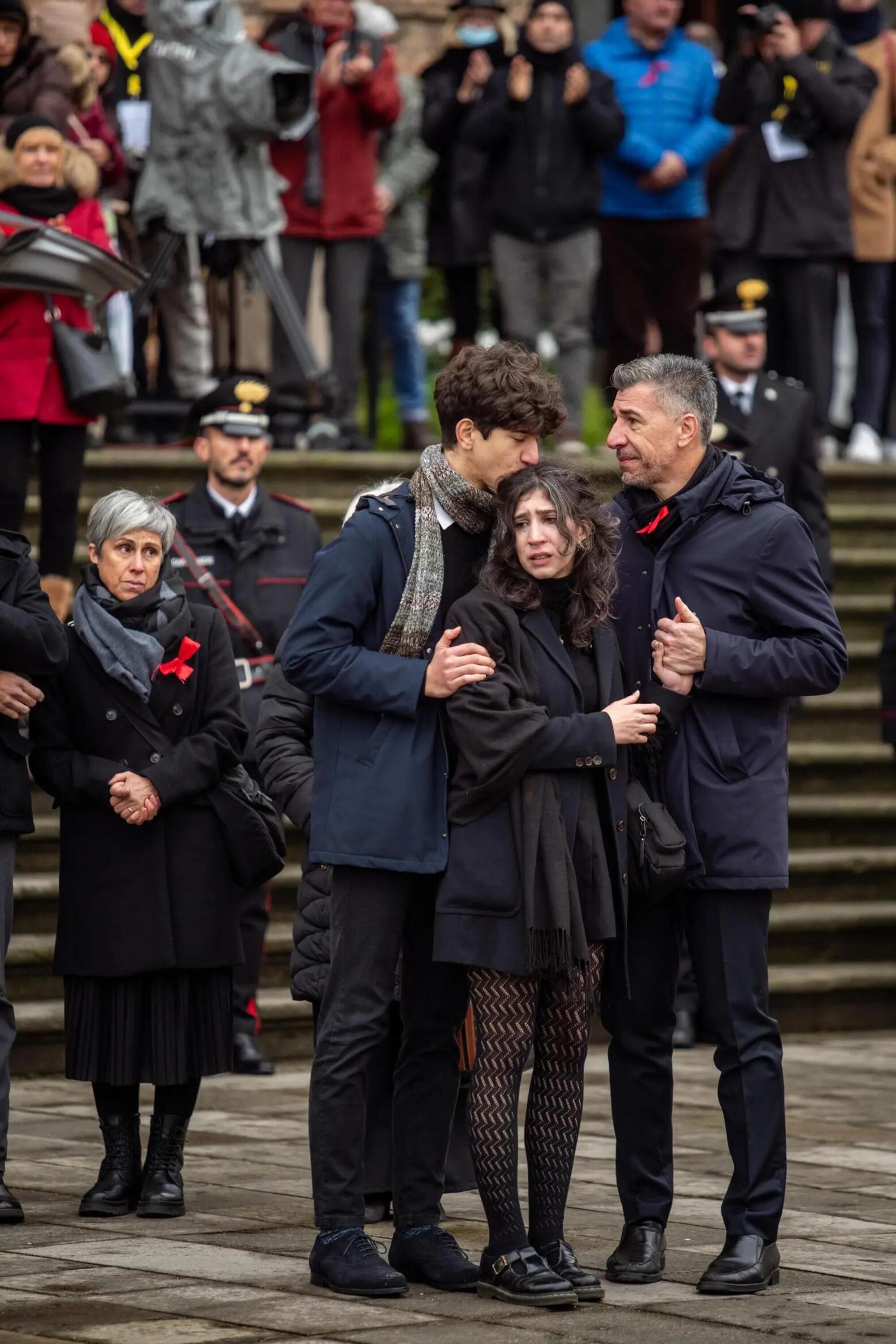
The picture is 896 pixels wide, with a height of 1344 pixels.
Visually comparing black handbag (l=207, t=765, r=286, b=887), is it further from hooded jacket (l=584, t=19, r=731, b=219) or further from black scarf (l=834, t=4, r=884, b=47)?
black scarf (l=834, t=4, r=884, b=47)

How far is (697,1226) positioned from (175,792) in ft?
5.67

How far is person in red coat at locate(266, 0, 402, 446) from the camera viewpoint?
1209 centimetres

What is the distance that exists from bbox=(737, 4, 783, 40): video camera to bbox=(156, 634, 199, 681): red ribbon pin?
19.6 ft

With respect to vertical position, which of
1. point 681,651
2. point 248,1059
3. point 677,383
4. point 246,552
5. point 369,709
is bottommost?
point 248,1059

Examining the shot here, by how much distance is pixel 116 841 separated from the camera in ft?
22.5

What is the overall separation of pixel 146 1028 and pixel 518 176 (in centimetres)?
634

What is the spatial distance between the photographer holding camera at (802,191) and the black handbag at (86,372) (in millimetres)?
3545

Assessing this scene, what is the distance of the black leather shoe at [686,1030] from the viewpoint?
9672 millimetres

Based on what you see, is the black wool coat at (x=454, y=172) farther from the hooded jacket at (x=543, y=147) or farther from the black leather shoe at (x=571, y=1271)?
the black leather shoe at (x=571, y=1271)

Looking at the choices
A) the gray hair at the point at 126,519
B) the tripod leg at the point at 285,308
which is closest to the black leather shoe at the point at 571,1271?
the gray hair at the point at 126,519

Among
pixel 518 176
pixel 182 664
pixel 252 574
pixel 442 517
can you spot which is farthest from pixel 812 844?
pixel 442 517

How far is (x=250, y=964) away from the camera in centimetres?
888

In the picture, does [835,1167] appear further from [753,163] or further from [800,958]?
[753,163]

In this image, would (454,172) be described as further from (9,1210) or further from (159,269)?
(9,1210)
